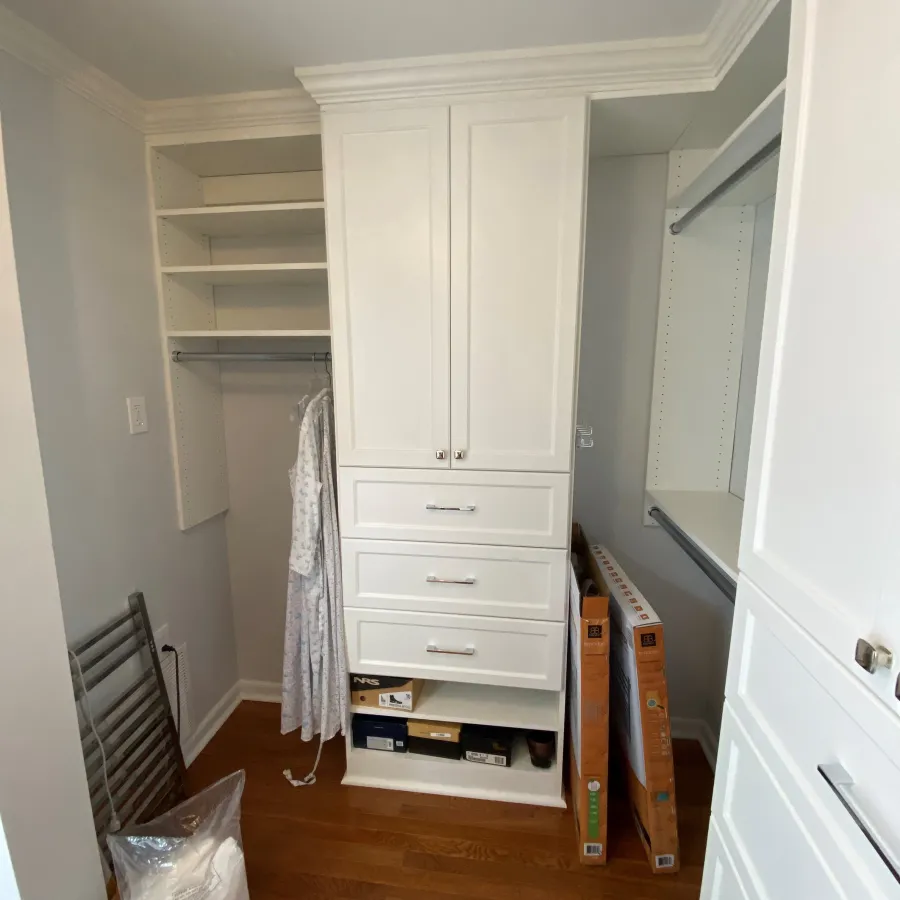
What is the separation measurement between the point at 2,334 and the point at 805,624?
1.43m

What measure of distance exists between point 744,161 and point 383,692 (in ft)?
6.34

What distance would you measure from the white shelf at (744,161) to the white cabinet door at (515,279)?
0.37m

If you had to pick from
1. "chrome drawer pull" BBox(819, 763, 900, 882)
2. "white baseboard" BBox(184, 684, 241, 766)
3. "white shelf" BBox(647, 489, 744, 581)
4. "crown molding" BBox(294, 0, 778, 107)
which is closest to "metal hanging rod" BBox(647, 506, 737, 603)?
"white shelf" BBox(647, 489, 744, 581)

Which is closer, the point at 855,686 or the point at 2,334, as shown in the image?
the point at 855,686

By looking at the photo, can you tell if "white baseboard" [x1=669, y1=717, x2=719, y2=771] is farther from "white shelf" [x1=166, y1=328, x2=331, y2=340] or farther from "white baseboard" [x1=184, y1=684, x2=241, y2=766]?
"white shelf" [x1=166, y1=328, x2=331, y2=340]

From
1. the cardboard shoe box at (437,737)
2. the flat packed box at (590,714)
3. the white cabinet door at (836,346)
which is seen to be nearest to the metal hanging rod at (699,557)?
the flat packed box at (590,714)

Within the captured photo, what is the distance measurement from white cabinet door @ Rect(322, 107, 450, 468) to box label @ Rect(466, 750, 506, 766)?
1050 mm

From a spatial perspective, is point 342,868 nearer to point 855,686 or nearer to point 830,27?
point 855,686

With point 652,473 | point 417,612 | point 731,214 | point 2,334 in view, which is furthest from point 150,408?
point 731,214

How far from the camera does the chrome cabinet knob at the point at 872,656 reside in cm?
61

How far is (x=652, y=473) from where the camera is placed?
77.0 inches

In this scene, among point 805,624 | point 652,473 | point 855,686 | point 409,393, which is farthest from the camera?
point 652,473

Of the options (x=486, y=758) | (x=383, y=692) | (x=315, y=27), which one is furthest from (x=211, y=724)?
(x=315, y=27)

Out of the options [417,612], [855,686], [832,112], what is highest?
[832,112]
